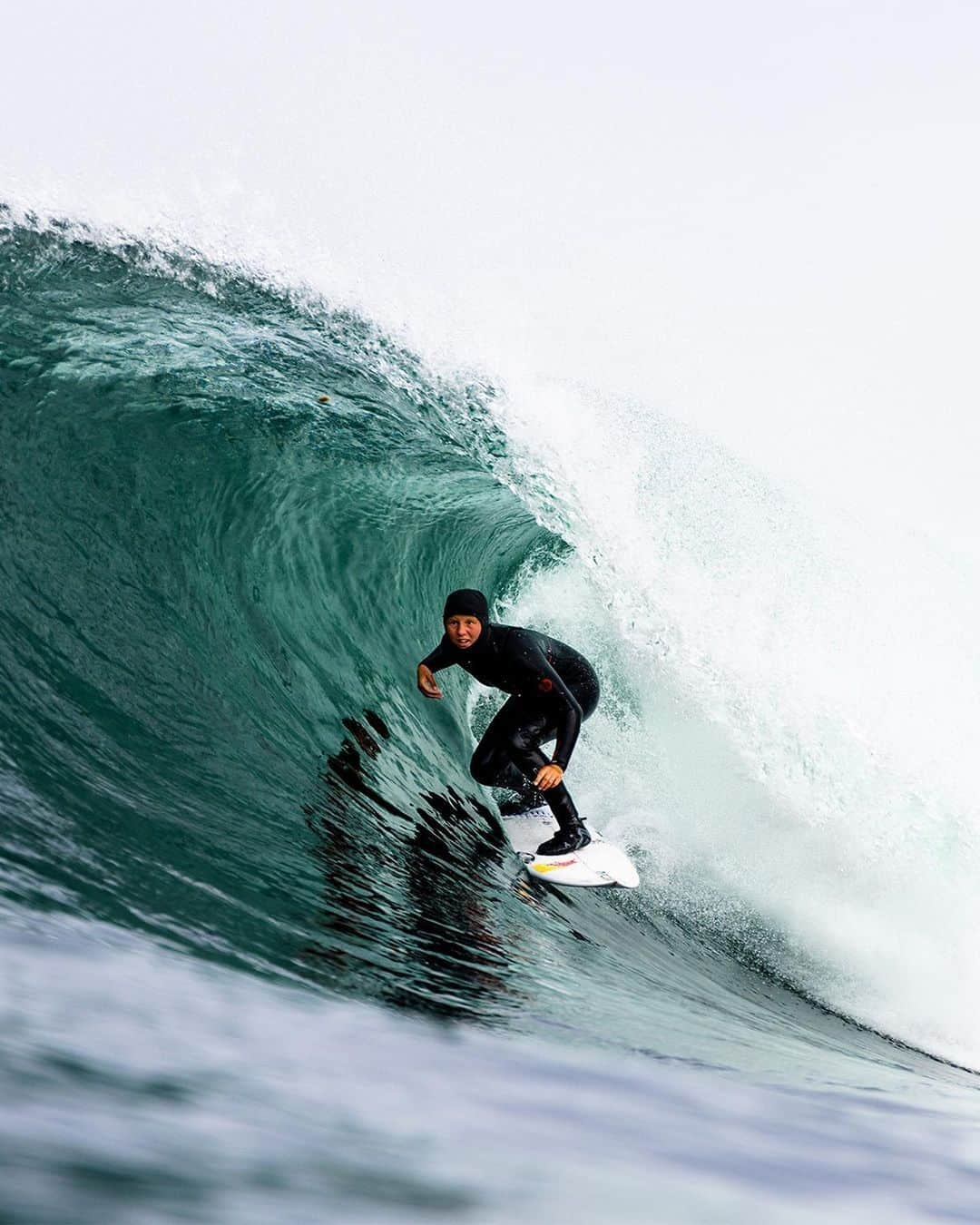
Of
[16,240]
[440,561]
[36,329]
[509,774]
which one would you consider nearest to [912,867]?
[509,774]

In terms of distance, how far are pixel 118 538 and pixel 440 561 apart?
2.85 m

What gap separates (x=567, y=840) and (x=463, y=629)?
1222mm

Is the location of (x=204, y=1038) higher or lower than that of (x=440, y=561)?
lower

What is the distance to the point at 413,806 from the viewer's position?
5.05 m

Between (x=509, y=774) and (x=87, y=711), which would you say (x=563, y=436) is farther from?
(x=87, y=711)

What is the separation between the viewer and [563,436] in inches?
316

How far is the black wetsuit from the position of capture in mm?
5359

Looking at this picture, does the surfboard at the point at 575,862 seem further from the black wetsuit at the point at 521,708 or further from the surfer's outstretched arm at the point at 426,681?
the surfer's outstretched arm at the point at 426,681

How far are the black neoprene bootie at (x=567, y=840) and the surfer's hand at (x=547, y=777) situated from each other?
0.35m

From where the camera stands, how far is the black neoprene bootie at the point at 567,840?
530cm

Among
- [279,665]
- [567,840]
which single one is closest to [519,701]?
[567,840]

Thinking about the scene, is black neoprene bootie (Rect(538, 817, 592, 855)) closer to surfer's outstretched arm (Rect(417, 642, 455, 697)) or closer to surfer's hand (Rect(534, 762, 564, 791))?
surfer's hand (Rect(534, 762, 564, 791))

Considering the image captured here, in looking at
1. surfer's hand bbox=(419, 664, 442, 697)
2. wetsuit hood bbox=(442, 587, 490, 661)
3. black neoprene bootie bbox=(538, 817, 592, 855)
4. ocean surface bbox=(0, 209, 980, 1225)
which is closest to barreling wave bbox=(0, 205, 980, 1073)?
ocean surface bbox=(0, 209, 980, 1225)

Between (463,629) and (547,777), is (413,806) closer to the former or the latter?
(547,777)
